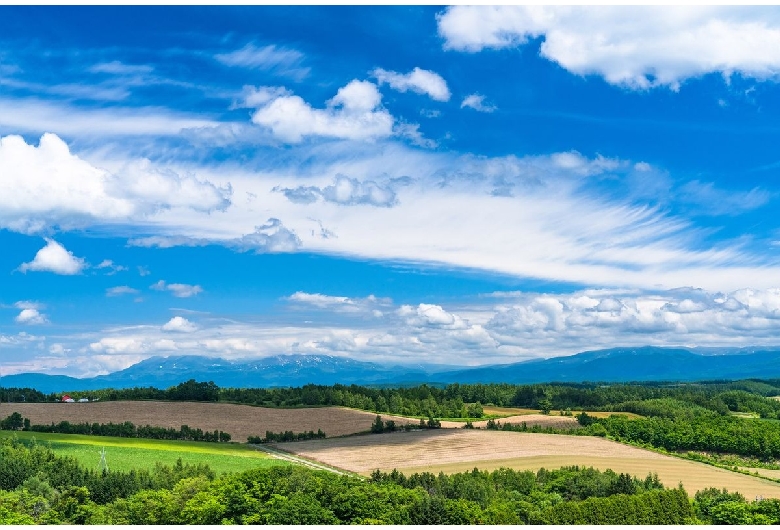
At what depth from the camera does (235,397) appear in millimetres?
164500

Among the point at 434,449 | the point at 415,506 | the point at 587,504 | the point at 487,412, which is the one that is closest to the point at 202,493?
the point at 415,506

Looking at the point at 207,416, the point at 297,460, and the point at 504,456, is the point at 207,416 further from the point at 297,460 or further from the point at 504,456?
the point at 504,456

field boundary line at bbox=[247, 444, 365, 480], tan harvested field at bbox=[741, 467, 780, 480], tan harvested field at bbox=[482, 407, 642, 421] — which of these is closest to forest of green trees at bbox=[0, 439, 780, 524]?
field boundary line at bbox=[247, 444, 365, 480]

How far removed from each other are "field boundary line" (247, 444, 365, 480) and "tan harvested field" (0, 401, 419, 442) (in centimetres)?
923

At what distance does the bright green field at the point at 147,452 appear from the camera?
8844 cm

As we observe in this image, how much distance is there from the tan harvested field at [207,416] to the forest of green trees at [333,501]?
52889 millimetres

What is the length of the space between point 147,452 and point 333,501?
49.7 metres

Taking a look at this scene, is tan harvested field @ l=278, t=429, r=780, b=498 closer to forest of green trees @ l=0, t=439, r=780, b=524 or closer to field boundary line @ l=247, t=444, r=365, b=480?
field boundary line @ l=247, t=444, r=365, b=480

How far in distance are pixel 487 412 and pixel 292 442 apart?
6798cm

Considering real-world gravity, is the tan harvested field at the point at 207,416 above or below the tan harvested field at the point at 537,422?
above

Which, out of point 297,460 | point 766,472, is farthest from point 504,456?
point 766,472

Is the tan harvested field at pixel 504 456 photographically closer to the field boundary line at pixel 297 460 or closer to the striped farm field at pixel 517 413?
the field boundary line at pixel 297 460

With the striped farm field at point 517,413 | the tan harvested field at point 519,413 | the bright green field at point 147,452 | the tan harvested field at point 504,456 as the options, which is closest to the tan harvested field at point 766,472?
the tan harvested field at point 504,456

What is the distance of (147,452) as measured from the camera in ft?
316
